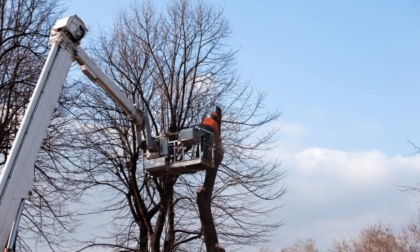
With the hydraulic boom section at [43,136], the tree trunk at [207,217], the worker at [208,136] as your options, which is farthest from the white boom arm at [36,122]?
the tree trunk at [207,217]

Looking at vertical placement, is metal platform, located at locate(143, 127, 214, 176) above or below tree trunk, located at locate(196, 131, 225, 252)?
above

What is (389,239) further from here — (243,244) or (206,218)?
(206,218)

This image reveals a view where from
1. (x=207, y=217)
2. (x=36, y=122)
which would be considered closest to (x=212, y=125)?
(x=207, y=217)

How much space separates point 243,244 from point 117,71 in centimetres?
686

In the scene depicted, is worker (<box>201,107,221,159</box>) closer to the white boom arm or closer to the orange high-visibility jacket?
the orange high-visibility jacket

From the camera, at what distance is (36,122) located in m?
7.55

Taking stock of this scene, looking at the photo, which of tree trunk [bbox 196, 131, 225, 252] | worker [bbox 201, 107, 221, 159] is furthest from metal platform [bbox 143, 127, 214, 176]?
tree trunk [bbox 196, 131, 225, 252]

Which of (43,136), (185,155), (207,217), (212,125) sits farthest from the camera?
(207,217)

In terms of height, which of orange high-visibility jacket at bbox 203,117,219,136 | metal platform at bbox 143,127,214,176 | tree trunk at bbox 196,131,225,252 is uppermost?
orange high-visibility jacket at bbox 203,117,219,136

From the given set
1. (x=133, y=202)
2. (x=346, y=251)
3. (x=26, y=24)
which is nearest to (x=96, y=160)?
(x=133, y=202)

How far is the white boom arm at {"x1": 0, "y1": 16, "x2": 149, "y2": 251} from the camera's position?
22.9 feet

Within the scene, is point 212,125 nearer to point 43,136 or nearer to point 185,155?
point 185,155

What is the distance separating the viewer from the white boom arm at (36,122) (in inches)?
275

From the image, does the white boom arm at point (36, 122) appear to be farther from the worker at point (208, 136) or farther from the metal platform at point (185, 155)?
the worker at point (208, 136)
